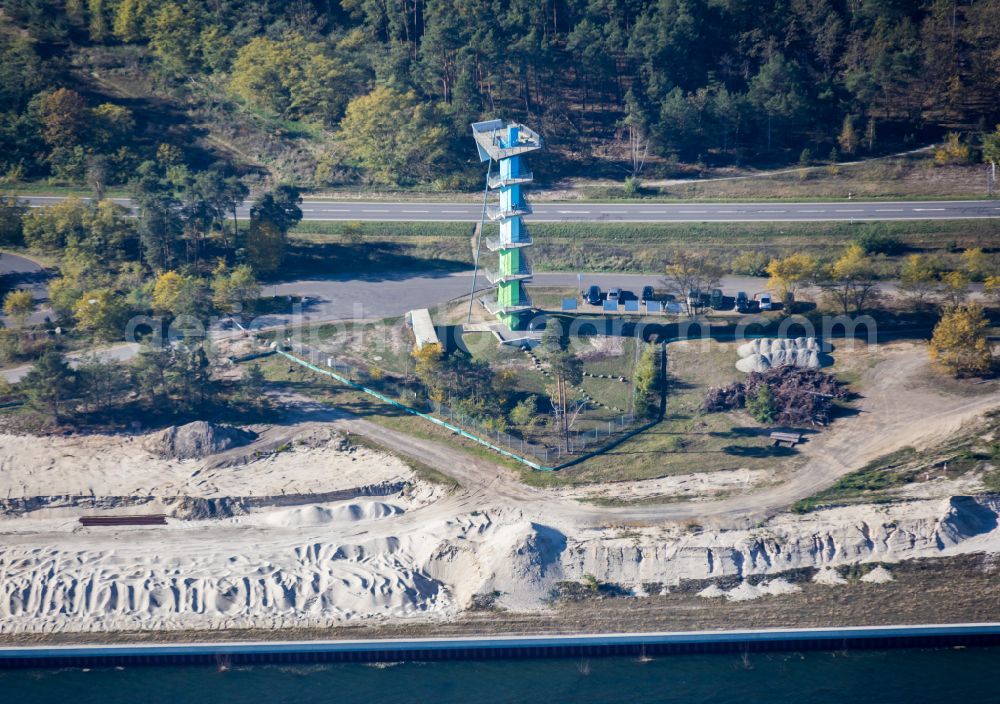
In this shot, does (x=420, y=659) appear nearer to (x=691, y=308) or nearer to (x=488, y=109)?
(x=691, y=308)

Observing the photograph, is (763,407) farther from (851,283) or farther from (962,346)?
(851,283)

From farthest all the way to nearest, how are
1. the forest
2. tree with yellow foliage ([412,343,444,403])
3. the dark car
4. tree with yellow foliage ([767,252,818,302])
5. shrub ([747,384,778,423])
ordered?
the forest
the dark car
tree with yellow foliage ([767,252,818,302])
tree with yellow foliage ([412,343,444,403])
shrub ([747,384,778,423])

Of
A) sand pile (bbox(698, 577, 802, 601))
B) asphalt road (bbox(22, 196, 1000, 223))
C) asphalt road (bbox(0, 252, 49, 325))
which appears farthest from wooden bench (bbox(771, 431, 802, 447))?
asphalt road (bbox(0, 252, 49, 325))

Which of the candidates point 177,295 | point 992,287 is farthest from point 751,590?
point 177,295

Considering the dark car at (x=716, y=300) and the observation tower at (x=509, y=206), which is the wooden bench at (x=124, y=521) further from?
the dark car at (x=716, y=300)

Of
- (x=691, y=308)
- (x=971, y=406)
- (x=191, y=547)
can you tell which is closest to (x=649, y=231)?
(x=691, y=308)

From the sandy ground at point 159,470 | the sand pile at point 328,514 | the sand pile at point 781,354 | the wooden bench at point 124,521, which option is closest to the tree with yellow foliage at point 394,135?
the sand pile at point 781,354

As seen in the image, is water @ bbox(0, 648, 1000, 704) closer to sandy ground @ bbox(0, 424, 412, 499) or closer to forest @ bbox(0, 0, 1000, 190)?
sandy ground @ bbox(0, 424, 412, 499)
